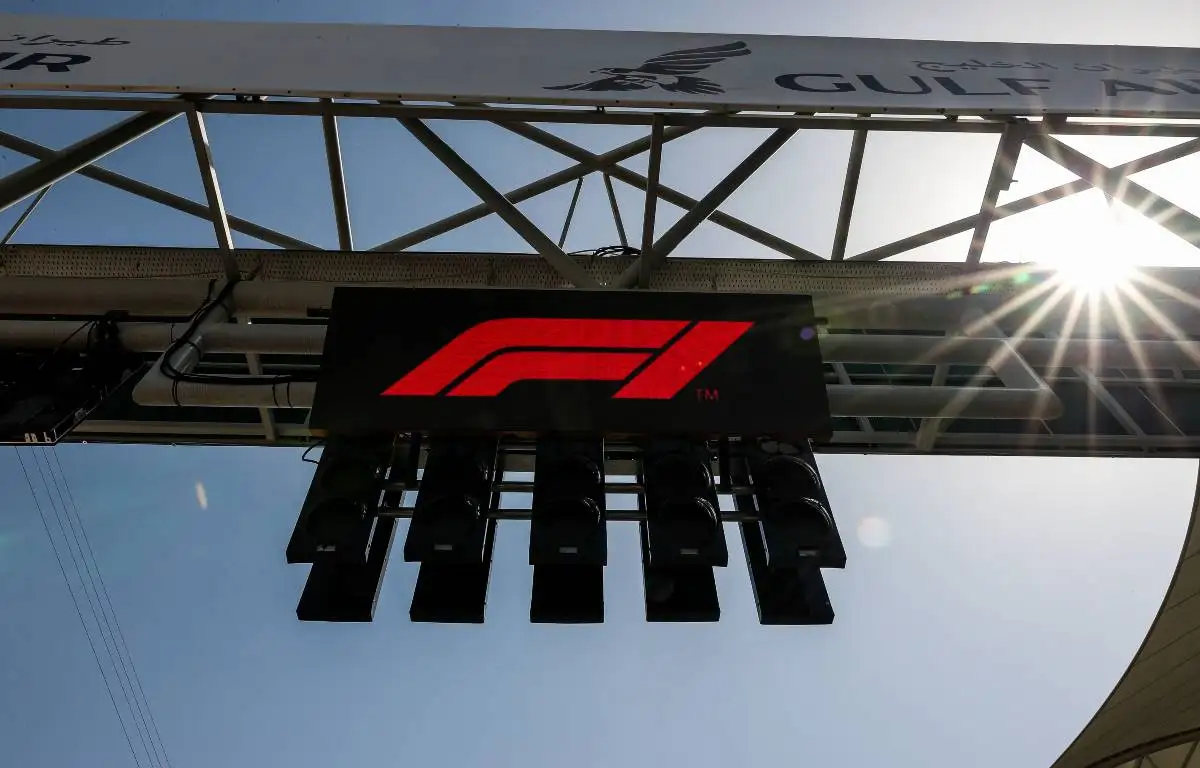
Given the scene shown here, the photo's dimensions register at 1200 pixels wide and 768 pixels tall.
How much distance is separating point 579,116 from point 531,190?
1939 millimetres

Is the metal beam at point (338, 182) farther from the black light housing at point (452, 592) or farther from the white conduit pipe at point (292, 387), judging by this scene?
the black light housing at point (452, 592)

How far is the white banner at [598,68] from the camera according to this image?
461 centimetres

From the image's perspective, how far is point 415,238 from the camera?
255 inches

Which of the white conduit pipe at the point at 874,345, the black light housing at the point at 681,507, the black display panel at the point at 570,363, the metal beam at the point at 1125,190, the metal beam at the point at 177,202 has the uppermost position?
the metal beam at the point at 177,202

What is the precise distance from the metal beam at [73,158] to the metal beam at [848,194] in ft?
17.1

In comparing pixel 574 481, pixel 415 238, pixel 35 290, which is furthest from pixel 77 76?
pixel 574 481

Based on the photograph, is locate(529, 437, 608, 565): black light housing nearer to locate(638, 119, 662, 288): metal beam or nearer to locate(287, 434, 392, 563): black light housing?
locate(287, 434, 392, 563): black light housing

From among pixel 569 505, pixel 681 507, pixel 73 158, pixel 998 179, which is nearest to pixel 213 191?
pixel 73 158

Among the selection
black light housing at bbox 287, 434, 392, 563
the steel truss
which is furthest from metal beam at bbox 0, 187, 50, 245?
black light housing at bbox 287, 434, 392, 563

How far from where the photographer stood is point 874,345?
Answer: 526 cm

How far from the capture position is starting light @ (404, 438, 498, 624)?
3.66 meters

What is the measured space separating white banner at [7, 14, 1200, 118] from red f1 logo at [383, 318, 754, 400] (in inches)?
52.7

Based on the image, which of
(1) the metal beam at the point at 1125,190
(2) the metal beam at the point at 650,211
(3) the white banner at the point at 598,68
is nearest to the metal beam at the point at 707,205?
(2) the metal beam at the point at 650,211

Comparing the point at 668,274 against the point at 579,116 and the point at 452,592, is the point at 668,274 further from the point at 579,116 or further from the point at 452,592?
the point at 452,592
